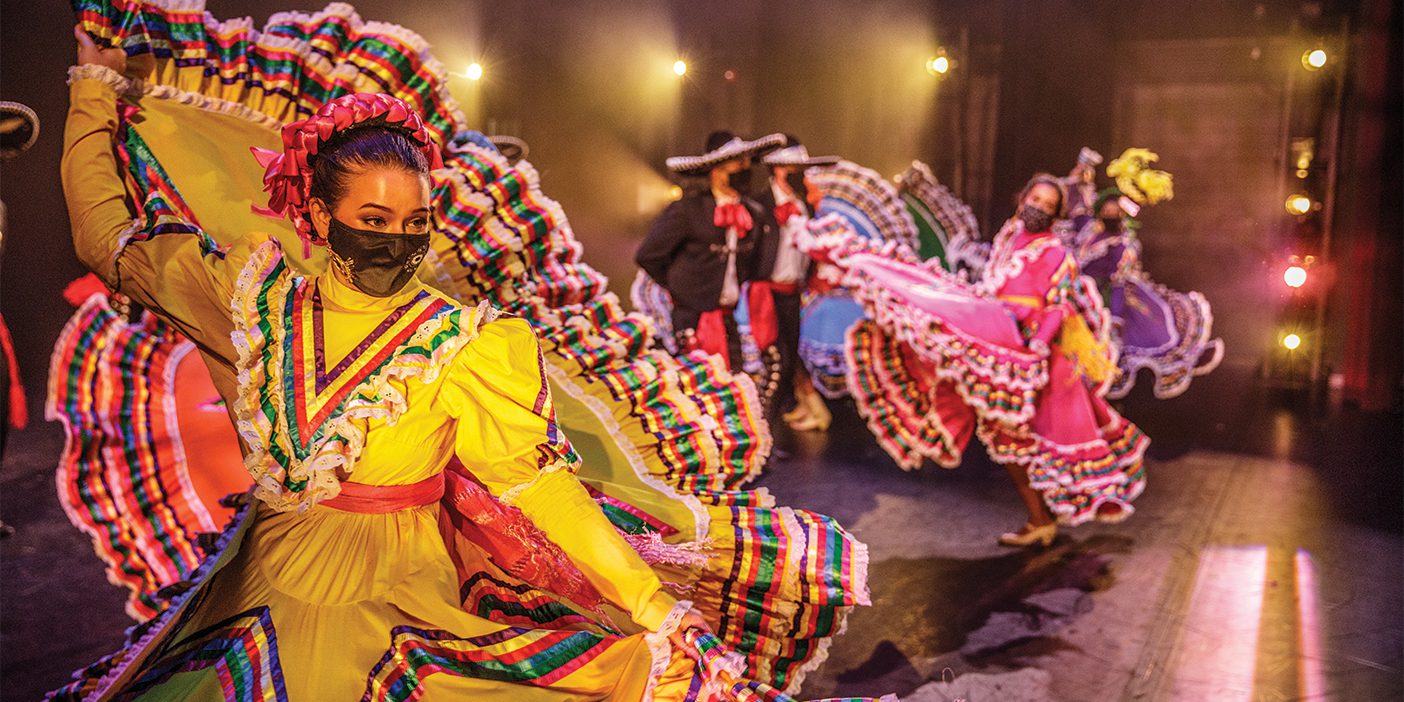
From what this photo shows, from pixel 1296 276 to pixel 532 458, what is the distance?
27.6 feet

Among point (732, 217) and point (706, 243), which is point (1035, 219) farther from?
point (706, 243)

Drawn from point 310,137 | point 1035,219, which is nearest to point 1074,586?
point 1035,219

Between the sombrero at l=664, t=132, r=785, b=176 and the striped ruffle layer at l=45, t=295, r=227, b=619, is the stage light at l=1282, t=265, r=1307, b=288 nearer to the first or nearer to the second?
the sombrero at l=664, t=132, r=785, b=176

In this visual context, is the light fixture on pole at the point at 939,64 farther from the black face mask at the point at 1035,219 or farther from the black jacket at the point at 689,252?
the black face mask at the point at 1035,219

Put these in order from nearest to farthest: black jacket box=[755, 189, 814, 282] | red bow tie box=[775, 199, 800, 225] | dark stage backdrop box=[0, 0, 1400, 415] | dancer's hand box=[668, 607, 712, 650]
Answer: dancer's hand box=[668, 607, 712, 650] → dark stage backdrop box=[0, 0, 1400, 415] → black jacket box=[755, 189, 814, 282] → red bow tie box=[775, 199, 800, 225]

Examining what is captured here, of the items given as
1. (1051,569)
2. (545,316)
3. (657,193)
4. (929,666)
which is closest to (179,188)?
(545,316)

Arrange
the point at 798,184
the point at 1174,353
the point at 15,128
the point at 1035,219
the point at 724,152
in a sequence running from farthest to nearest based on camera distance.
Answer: the point at 1174,353 → the point at 798,184 → the point at 724,152 → the point at 1035,219 → the point at 15,128

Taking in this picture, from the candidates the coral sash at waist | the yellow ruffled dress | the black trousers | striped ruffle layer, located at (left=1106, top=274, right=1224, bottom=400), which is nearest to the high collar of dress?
the yellow ruffled dress

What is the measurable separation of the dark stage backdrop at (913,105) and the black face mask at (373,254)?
2530 mm

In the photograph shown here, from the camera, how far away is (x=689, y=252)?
17.5ft

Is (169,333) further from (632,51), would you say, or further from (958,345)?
(632,51)

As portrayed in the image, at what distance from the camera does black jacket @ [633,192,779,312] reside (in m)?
5.30

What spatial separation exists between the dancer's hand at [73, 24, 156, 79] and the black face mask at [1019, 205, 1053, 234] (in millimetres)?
3350

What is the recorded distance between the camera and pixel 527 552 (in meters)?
1.89
